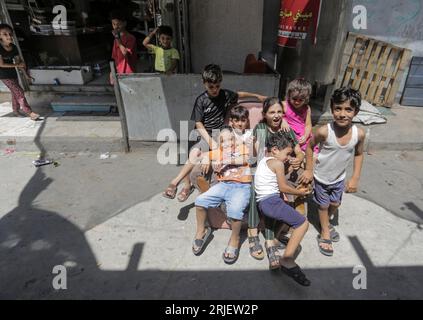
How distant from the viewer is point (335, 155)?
2664 mm

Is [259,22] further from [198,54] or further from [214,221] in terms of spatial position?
[214,221]

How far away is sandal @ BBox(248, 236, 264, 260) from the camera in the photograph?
2758 millimetres

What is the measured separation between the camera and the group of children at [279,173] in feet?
8.44

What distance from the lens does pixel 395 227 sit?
315 centimetres

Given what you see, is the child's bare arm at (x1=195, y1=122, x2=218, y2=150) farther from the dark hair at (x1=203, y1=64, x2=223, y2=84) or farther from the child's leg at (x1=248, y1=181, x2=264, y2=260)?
the child's leg at (x1=248, y1=181, x2=264, y2=260)

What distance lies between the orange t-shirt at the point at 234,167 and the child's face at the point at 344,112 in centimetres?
88

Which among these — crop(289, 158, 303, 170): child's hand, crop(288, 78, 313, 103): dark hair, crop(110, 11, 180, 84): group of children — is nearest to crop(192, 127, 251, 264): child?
crop(289, 158, 303, 170): child's hand

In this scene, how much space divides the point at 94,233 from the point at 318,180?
2.37m

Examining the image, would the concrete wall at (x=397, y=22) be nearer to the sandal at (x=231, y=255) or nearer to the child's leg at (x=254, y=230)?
the child's leg at (x=254, y=230)

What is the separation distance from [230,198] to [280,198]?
458mm

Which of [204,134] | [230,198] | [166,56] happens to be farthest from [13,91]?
[230,198]

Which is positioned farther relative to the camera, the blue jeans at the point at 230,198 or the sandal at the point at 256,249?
the sandal at the point at 256,249

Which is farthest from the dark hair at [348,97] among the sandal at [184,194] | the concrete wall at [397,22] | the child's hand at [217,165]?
the concrete wall at [397,22]

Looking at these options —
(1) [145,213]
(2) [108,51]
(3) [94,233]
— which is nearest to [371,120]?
(1) [145,213]
